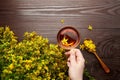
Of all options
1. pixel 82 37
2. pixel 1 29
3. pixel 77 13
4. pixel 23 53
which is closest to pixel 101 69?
pixel 82 37

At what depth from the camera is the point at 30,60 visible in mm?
1219

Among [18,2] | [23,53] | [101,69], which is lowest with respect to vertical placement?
[101,69]

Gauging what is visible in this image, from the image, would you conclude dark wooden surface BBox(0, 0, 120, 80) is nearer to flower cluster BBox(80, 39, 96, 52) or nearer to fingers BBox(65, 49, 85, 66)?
flower cluster BBox(80, 39, 96, 52)

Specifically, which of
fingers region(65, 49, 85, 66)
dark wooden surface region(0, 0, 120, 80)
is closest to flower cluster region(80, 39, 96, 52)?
dark wooden surface region(0, 0, 120, 80)

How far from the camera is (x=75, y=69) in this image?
4.17 feet

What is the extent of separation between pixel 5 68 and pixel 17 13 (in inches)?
14.7

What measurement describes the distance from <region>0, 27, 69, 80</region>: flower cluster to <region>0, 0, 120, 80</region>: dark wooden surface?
0.12 metres

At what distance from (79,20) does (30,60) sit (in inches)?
16.3

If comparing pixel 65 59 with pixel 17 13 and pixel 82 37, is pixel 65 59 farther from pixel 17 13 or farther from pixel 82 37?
pixel 17 13

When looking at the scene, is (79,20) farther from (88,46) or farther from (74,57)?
(74,57)

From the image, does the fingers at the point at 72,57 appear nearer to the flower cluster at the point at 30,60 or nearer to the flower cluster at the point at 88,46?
the flower cluster at the point at 30,60

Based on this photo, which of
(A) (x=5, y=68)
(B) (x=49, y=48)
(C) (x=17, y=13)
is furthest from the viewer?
(C) (x=17, y=13)

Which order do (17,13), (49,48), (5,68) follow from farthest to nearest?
(17,13), (49,48), (5,68)

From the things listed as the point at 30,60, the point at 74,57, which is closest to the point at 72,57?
the point at 74,57
